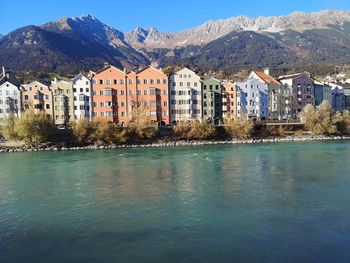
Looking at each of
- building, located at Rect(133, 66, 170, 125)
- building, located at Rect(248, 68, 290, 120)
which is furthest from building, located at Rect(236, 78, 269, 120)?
building, located at Rect(133, 66, 170, 125)

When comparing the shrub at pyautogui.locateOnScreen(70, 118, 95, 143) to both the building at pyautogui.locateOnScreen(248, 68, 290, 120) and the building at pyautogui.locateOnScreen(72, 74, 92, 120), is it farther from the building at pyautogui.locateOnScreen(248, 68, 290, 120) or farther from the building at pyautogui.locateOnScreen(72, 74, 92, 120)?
the building at pyautogui.locateOnScreen(248, 68, 290, 120)

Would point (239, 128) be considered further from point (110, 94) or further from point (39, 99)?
point (39, 99)

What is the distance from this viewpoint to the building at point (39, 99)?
6669 cm

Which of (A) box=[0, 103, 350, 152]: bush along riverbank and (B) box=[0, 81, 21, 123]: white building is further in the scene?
(B) box=[0, 81, 21, 123]: white building

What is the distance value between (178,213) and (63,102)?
2007 inches

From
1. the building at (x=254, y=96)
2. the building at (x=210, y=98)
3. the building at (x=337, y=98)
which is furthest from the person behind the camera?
the building at (x=337, y=98)

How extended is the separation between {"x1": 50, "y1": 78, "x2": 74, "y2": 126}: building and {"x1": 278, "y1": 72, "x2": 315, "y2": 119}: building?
129 feet

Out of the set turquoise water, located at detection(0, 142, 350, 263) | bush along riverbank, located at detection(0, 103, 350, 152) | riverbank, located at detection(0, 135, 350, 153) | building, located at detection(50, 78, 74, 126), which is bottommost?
turquoise water, located at detection(0, 142, 350, 263)

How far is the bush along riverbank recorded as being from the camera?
175ft

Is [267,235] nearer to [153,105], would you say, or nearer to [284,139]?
[284,139]

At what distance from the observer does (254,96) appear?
73.4 meters

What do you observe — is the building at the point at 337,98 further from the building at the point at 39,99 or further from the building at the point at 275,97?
the building at the point at 39,99

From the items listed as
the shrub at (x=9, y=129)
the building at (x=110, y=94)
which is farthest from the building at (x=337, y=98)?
the shrub at (x=9, y=129)

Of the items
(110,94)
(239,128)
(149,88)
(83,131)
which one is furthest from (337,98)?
(83,131)
